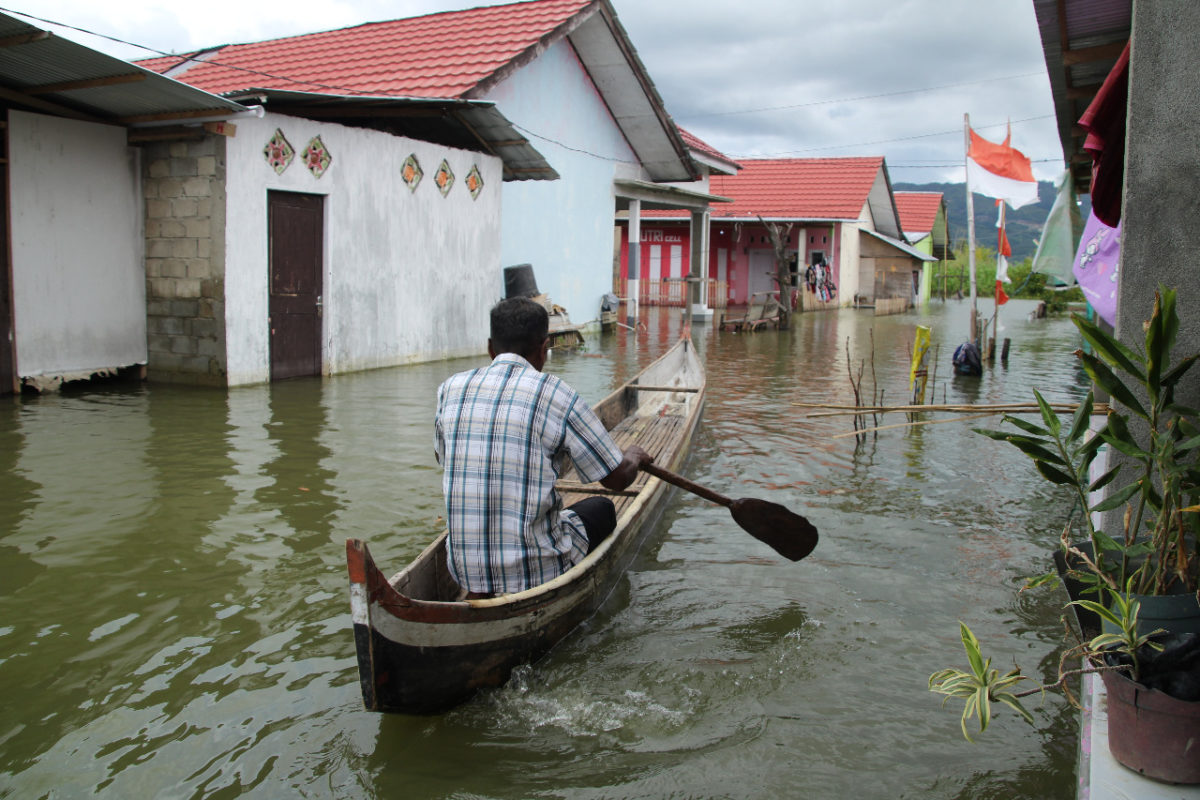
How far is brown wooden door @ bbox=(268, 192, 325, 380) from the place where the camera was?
34.2ft

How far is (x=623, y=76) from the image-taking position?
16.9 meters

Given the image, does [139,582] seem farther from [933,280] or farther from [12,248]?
[933,280]

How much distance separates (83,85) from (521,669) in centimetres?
743

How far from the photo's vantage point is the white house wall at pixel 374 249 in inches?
392

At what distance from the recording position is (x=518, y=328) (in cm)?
371

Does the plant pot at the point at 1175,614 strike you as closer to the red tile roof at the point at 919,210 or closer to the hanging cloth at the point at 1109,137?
the hanging cloth at the point at 1109,137

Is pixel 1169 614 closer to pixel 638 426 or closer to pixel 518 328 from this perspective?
pixel 518 328

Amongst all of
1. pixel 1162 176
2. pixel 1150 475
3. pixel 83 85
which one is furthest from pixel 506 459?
pixel 83 85

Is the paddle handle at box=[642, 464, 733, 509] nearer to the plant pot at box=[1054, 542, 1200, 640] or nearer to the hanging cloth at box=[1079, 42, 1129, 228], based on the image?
the plant pot at box=[1054, 542, 1200, 640]

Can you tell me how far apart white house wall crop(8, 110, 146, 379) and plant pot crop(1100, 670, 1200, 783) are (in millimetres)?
9663

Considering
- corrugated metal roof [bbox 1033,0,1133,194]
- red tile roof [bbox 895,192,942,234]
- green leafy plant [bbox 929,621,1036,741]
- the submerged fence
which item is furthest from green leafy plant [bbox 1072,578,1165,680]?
red tile roof [bbox 895,192,942,234]

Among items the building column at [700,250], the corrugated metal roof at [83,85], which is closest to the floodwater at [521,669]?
the corrugated metal roof at [83,85]

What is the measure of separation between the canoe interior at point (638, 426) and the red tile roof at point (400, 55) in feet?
16.1

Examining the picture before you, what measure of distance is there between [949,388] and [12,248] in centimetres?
1111
